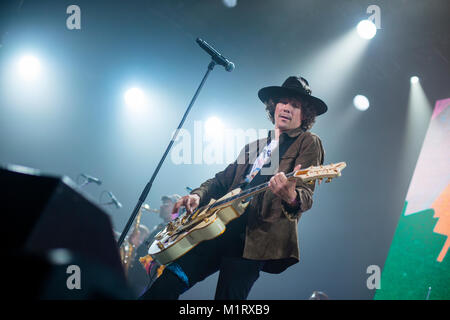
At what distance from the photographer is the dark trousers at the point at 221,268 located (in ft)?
7.04

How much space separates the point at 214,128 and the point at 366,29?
4489 millimetres

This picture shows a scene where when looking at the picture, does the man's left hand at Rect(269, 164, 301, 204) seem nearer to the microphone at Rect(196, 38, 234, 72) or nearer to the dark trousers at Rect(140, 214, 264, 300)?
the dark trousers at Rect(140, 214, 264, 300)

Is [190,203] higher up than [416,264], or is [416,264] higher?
[190,203]

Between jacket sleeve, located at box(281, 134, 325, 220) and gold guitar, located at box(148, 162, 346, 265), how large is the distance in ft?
0.27

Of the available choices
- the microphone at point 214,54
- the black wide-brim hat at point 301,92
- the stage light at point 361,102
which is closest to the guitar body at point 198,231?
the black wide-brim hat at point 301,92

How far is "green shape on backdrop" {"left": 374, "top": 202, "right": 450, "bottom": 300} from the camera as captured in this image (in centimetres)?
485

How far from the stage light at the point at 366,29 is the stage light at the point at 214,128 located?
419 centimetres

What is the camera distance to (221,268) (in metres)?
2.30

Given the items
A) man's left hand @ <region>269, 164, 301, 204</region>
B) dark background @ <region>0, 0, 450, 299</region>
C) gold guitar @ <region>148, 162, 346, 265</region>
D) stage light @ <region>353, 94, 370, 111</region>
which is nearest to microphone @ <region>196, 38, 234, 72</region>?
gold guitar @ <region>148, 162, 346, 265</region>

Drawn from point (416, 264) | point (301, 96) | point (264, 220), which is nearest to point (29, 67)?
point (301, 96)

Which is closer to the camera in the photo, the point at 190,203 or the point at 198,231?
the point at 198,231

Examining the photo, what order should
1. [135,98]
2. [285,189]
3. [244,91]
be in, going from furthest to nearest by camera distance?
[135,98] < [244,91] < [285,189]

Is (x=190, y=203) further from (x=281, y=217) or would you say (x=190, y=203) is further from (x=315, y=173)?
(x=315, y=173)
